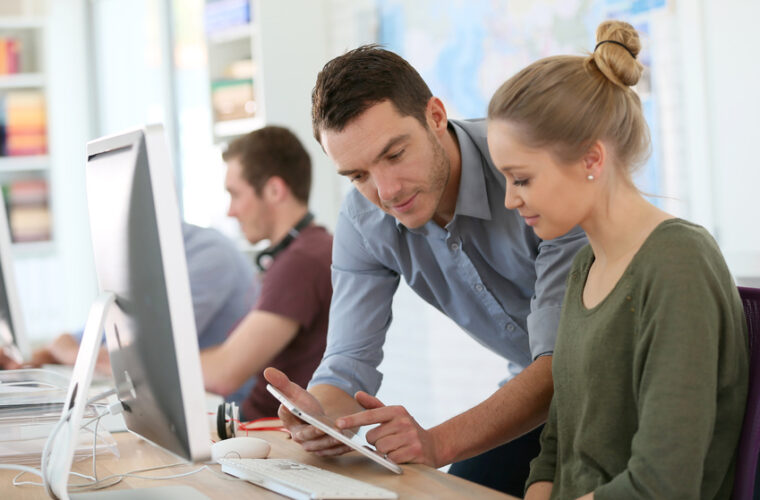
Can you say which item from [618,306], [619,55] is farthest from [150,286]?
[619,55]

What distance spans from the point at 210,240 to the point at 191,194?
7.08 ft

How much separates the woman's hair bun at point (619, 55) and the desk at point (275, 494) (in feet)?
1.98

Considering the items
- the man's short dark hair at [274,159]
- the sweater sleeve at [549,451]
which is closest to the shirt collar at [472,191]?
the sweater sleeve at [549,451]

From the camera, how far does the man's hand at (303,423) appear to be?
54.0 inches

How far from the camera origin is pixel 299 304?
2.41 m

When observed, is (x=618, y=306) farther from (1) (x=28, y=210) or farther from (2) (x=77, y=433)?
(1) (x=28, y=210)

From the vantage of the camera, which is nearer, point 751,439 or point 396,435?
point 751,439

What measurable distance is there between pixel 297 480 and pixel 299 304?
1.27m

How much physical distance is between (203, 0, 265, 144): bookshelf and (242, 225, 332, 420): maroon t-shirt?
1.84m

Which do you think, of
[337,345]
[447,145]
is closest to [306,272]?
[337,345]

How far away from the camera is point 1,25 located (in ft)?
18.3

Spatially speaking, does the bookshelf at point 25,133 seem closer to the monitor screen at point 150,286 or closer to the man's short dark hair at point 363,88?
the man's short dark hair at point 363,88

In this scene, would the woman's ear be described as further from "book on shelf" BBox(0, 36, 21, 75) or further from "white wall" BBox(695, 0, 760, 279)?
"book on shelf" BBox(0, 36, 21, 75)

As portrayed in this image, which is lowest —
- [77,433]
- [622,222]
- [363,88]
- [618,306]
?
[77,433]
